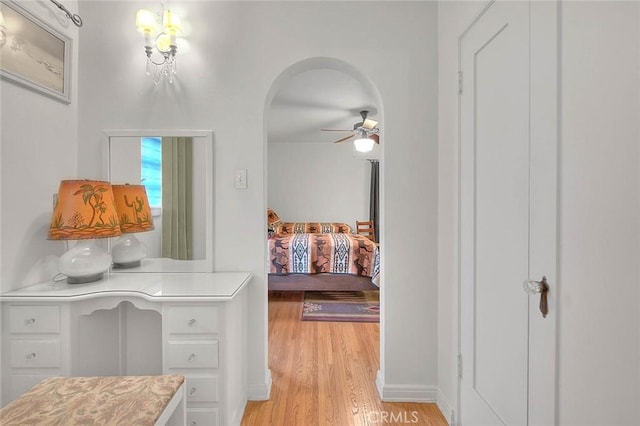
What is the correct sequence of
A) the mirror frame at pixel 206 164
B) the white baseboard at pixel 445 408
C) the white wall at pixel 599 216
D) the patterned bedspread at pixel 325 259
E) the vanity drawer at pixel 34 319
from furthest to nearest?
the patterned bedspread at pixel 325 259 → the mirror frame at pixel 206 164 → the white baseboard at pixel 445 408 → the vanity drawer at pixel 34 319 → the white wall at pixel 599 216

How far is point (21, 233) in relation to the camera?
4.89ft

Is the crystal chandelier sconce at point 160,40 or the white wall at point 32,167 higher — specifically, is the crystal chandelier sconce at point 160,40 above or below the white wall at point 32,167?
above

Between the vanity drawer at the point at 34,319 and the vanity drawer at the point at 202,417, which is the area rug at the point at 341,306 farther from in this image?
the vanity drawer at the point at 34,319

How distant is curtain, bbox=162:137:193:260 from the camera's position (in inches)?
72.5

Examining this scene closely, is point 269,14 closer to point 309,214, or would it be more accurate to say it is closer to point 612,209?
point 612,209

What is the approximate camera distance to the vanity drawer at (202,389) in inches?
55.4

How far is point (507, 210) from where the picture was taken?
1.17m

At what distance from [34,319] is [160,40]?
157 centimetres

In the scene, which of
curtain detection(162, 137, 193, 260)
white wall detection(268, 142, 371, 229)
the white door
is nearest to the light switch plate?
curtain detection(162, 137, 193, 260)

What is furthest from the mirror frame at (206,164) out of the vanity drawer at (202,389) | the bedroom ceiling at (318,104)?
the bedroom ceiling at (318,104)

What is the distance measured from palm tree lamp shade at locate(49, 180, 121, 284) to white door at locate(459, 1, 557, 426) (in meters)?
1.79

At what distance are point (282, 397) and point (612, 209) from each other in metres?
1.87

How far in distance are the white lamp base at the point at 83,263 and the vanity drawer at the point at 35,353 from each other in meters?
0.30

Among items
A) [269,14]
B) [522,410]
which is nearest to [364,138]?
[269,14]
